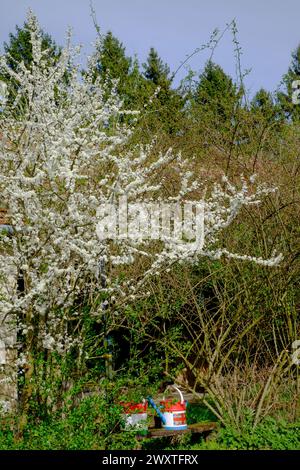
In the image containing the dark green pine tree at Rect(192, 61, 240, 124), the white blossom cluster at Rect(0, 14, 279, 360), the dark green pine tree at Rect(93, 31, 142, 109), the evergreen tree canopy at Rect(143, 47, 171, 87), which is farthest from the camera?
the evergreen tree canopy at Rect(143, 47, 171, 87)

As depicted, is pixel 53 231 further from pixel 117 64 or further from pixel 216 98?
pixel 117 64

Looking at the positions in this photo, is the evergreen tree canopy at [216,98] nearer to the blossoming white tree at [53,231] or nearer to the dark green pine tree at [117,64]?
the dark green pine tree at [117,64]

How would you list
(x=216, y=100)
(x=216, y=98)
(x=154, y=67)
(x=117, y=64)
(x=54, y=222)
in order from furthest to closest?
(x=154, y=67), (x=117, y=64), (x=216, y=98), (x=216, y=100), (x=54, y=222)

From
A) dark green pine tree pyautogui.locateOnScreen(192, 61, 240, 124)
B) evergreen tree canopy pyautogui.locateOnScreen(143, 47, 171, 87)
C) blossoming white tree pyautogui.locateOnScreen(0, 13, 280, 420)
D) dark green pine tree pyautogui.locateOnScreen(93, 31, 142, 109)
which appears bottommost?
blossoming white tree pyautogui.locateOnScreen(0, 13, 280, 420)

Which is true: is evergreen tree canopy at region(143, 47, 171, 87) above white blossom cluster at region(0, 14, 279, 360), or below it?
above

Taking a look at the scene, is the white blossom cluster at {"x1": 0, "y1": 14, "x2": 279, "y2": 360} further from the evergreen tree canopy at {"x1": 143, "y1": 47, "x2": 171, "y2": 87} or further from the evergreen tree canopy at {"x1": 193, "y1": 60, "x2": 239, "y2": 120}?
the evergreen tree canopy at {"x1": 143, "y1": 47, "x2": 171, "y2": 87}

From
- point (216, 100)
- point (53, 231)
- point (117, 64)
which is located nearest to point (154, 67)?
point (117, 64)

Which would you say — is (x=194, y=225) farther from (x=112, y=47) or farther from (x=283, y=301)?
(x=112, y=47)

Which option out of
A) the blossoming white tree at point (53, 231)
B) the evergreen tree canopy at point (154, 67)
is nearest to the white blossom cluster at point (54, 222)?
the blossoming white tree at point (53, 231)

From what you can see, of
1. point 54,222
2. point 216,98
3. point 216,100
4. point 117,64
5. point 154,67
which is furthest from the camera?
point 154,67

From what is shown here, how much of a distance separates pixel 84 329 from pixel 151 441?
250 centimetres

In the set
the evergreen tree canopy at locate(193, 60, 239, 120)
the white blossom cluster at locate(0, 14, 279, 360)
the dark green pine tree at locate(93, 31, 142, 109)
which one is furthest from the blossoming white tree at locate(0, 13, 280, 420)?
the dark green pine tree at locate(93, 31, 142, 109)

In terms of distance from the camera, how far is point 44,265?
5.46 metres

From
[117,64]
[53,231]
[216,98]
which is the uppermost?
[117,64]
